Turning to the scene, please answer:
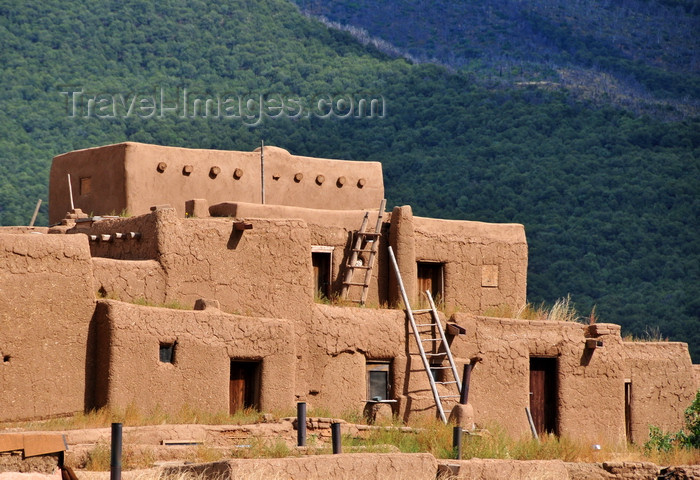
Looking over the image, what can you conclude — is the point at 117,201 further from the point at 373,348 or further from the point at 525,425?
the point at 525,425

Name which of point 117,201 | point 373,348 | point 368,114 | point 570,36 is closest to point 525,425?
point 373,348

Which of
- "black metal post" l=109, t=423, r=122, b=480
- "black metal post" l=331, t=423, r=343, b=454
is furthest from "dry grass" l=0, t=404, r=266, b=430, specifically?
"black metal post" l=109, t=423, r=122, b=480

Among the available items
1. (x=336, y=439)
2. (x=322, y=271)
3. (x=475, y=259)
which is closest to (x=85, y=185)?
(x=322, y=271)

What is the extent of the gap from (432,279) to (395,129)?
1247 inches

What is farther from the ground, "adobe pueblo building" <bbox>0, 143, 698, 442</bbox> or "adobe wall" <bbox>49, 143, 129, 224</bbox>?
"adobe wall" <bbox>49, 143, 129, 224</bbox>

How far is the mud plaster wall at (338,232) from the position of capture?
831 inches

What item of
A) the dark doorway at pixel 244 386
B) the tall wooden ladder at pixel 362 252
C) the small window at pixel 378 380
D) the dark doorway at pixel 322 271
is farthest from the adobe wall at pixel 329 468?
the dark doorway at pixel 322 271

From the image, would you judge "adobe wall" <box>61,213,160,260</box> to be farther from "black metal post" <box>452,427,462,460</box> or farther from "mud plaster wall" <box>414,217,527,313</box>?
"mud plaster wall" <box>414,217,527,313</box>

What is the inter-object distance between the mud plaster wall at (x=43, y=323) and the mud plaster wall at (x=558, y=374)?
717 centimetres

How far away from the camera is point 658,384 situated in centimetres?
2484

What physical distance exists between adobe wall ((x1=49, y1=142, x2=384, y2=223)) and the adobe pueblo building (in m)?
0.04

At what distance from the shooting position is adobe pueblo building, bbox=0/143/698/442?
668 inches

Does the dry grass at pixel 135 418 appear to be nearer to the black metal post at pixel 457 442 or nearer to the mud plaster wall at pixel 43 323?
the mud plaster wall at pixel 43 323

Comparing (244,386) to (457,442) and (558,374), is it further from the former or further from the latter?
(558,374)
